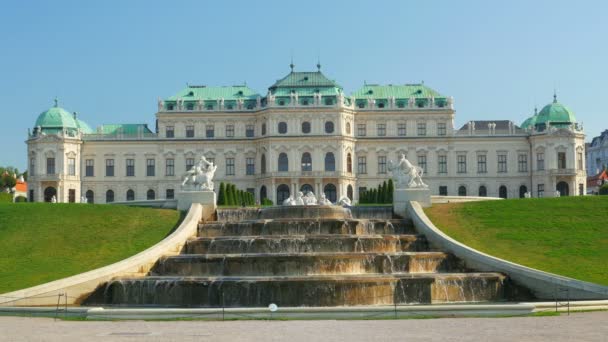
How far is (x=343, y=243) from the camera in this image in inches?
1566

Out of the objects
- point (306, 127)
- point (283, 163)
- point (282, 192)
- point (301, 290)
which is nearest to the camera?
point (301, 290)

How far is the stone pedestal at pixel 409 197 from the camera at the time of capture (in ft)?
160

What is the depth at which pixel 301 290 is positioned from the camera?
31594 millimetres

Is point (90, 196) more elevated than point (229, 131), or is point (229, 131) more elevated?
point (229, 131)

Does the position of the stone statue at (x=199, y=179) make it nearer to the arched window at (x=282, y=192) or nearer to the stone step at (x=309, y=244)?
the stone step at (x=309, y=244)

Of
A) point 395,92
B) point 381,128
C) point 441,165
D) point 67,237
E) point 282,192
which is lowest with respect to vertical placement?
point 67,237

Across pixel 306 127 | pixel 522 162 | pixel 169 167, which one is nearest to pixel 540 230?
pixel 306 127

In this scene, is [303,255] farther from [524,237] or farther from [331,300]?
[524,237]

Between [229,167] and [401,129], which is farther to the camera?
[401,129]

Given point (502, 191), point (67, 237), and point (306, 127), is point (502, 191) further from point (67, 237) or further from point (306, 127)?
point (67, 237)

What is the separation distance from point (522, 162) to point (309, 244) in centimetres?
6848

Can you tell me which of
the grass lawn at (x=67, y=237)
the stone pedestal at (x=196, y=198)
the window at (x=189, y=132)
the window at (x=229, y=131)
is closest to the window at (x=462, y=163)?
the window at (x=229, y=131)

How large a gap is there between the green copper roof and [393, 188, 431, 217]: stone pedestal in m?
55.9

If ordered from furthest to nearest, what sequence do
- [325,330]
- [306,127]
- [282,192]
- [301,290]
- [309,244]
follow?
[306,127], [282,192], [309,244], [301,290], [325,330]
